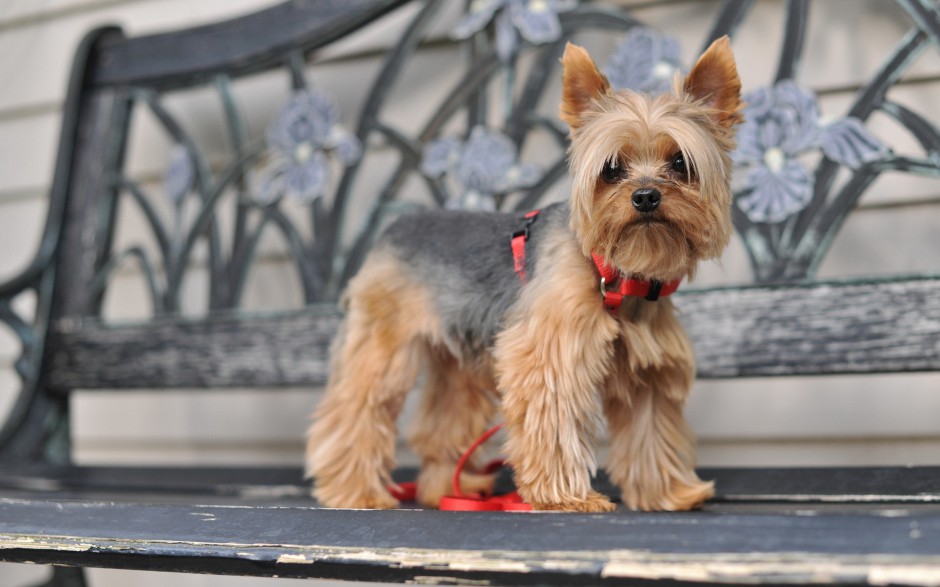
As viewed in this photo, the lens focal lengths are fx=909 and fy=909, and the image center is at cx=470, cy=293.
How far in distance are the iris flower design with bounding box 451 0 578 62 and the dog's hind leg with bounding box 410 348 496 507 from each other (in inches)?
37.7

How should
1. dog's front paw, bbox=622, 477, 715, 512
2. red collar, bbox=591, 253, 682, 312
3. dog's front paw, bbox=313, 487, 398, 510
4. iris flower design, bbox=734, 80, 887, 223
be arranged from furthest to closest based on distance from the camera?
iris flower design, bbox=734, 80, 887, 223
dog's front paw, bbox=313, 487, 398, 510
dog's front paw, bbox=622, 477, 715, 512
red collar, bbox=591, 253, 682, 312

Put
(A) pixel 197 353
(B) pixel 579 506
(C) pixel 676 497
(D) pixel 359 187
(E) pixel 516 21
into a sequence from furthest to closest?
(D) pixel 359 187
(A) pixel 197 353
(E) pixel 516 21
(C) pixel 676 497
(B) pixel 579 506

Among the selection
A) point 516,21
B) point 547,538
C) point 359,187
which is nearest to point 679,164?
point 547,538

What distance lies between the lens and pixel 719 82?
1646mm

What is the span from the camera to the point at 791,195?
220cm

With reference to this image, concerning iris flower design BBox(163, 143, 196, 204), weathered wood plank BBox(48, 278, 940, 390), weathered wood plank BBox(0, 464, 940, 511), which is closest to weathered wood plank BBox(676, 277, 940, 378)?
weathered wood plank BBox(48, 278, 940, 390)

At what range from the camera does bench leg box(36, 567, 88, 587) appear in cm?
277

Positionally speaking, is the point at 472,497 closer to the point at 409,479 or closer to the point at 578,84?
the point at 409,479

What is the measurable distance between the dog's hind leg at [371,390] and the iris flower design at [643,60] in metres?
0.83

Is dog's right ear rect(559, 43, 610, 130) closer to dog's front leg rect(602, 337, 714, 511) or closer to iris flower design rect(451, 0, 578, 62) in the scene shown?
dog's front leg rect(602, 337, 714, 511)

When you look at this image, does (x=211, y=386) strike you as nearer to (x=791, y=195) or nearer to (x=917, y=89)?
(x=791, y=195)

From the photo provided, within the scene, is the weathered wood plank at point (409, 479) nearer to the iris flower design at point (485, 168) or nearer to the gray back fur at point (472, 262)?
the gray back fur at point (472, 262)

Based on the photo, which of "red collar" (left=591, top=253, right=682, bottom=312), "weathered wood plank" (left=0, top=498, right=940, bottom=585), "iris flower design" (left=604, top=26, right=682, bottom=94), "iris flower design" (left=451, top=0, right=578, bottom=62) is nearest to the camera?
"weathered wood plank" (left=0, top=498, right=940, bottom=585)

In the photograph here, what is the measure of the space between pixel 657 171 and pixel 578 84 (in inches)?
→ 9.2
